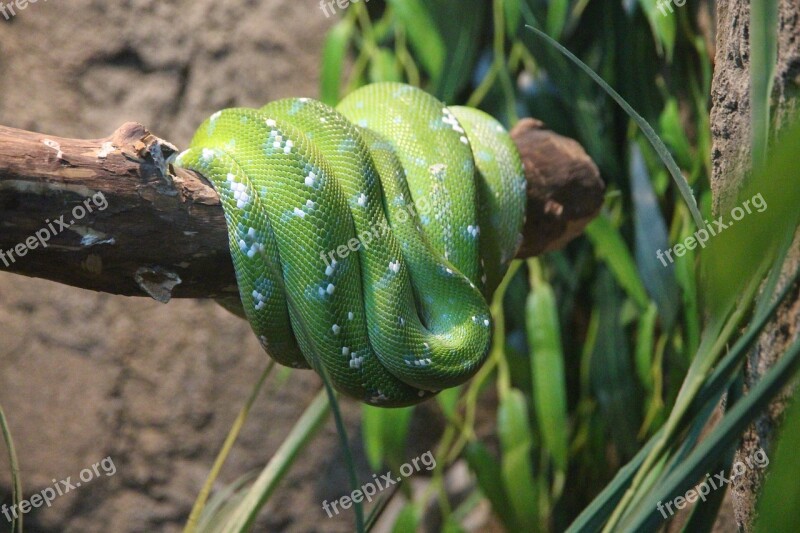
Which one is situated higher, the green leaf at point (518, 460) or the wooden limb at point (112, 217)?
the wooden limb at point (112, 217)

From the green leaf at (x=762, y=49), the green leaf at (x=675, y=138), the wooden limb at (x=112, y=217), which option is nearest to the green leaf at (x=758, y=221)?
the green leaf at (x=762, y=49)

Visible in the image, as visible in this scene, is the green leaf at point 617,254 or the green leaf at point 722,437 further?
Result: the green leaf at point 617,254

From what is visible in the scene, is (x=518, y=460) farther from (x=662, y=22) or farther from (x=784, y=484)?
(x=784, y=484)

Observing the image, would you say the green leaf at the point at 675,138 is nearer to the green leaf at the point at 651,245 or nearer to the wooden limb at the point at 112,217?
the green leaf at the point at 651,245

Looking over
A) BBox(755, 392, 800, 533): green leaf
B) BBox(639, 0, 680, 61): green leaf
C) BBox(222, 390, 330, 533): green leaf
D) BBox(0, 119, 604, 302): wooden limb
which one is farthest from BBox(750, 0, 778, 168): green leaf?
BBox(639, 0, 680, 61): green leaf

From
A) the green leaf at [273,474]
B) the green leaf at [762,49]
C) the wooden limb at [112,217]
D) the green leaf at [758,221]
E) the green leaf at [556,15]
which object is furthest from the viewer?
the green leaf at [556,15]

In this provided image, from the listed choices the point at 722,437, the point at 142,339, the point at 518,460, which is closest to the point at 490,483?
the point at 518,460
